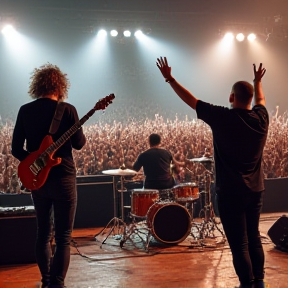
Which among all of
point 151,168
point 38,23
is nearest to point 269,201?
point 151,168

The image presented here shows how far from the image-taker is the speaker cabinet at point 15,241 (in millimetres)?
4695

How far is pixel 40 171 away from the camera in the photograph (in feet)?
10.3

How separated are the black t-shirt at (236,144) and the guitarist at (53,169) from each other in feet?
3.30

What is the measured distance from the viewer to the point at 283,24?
9.37 metres

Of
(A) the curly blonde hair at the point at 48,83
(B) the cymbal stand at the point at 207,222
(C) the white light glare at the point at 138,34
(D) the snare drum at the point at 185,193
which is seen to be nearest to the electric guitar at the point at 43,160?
(A) the curly blonde hair at the point at 48,83

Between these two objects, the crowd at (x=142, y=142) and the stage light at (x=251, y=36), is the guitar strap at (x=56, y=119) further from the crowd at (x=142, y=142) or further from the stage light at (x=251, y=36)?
the stage light at (x=251, y=36)

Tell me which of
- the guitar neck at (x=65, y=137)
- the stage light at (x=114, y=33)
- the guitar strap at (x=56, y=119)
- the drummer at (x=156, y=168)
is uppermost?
the stage light at (x=114, y=33)

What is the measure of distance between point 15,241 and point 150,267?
1479 mm

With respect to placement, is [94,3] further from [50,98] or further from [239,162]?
[239,162]

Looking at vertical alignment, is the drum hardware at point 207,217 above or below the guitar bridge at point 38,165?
below

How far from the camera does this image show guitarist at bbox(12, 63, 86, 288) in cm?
316

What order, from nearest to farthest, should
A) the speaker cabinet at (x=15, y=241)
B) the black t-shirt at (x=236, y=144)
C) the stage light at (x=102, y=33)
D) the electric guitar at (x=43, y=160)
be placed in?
1. the black t-shirt at (x=236, y=144)
2. the electric guitar at (x=43, y=160)
3. the speaker cabinet at (x=15, y=241)
4. the stage light at (x=102, y=33)

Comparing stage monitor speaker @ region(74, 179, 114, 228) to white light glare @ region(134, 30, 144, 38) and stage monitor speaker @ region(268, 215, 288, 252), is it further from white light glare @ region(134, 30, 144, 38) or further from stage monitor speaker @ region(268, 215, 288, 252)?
white light glare @ region(134, 30, 144, 38)

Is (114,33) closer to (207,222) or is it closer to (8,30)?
(8,30)
